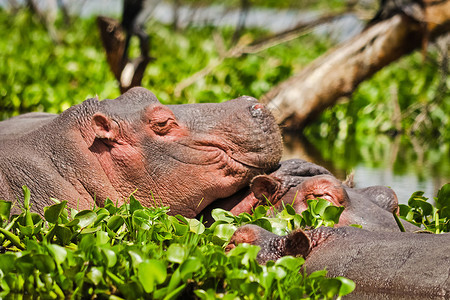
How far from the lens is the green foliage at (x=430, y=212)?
3.38 metres

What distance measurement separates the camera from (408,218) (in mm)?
3650

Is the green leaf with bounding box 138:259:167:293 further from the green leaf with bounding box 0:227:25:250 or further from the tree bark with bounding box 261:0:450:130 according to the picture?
the tree bark with bounding box 261:0:450:130

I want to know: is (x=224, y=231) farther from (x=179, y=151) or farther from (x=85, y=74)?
(x=85, y=74)

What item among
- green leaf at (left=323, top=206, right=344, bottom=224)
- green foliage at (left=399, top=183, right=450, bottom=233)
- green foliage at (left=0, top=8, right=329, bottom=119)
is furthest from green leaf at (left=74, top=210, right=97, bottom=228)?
green foliage at (left=0, top=8, right=329, bottom=119)

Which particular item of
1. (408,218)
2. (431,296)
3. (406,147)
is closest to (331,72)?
(406,147)

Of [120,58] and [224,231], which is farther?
[120,58]

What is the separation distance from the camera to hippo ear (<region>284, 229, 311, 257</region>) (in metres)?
2.73

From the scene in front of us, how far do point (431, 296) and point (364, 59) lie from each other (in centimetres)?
557

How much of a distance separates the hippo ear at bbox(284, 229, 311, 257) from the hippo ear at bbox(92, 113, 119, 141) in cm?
101

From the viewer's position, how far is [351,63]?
7.85 metres

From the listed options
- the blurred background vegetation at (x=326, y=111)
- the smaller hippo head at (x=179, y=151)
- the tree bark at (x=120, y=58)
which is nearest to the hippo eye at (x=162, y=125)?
the smaller hippo head at (x=179, y=151)

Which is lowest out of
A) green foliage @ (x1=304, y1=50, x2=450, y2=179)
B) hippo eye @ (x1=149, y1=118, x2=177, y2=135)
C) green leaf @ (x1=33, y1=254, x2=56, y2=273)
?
green foliage @ (x1=304, y1=50, x2=450, y2=179)

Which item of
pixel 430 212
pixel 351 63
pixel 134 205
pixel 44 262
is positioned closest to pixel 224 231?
pixel 134 205

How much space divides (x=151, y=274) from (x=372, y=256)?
2.80ft
